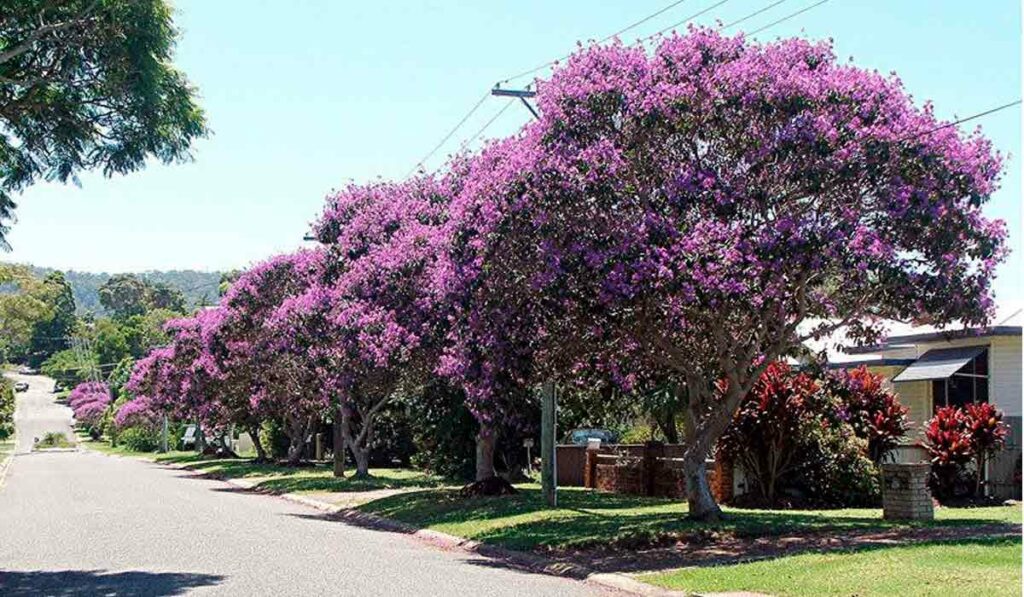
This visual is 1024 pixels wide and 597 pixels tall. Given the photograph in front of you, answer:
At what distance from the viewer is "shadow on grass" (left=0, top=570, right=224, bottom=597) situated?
1324cm

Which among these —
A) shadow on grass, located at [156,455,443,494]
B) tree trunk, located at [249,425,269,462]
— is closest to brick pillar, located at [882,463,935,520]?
shadow on grass, located at [156,455,443,494]

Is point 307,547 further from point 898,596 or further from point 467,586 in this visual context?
point 898,596

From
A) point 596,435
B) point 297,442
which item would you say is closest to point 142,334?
point 297,442

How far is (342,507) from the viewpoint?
92.7ft

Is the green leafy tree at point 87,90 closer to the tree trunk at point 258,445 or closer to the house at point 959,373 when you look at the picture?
the house at point 959,373

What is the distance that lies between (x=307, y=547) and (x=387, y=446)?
28.7 metres

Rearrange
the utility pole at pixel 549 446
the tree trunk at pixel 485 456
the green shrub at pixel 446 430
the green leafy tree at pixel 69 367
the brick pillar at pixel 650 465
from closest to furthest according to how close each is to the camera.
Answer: the utility pole at pixel 549 446 < the brick pillar at pixel 650 465 < the tree trunk at pixel 485 456 < the green shrub at pixel 446 430 < the green leafy tree at pixel 69 367

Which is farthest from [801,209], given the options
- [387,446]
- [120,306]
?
[120,306]

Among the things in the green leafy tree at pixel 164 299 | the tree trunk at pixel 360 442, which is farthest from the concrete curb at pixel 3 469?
the green leafy tree at pixel 164 299

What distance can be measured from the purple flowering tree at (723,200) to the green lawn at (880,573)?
357cm

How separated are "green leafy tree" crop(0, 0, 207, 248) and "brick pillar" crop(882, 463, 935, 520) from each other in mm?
12152

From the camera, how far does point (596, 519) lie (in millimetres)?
21062

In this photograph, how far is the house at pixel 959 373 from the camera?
24.2m

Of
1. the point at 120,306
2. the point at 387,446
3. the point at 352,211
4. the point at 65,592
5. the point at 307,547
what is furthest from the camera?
the point at 120,306
